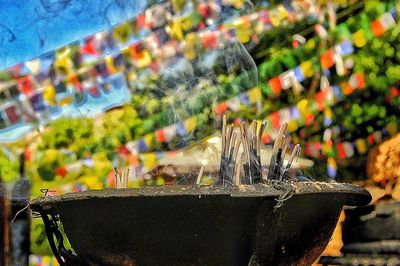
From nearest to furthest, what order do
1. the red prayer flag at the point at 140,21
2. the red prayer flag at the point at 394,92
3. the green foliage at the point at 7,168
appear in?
the red prayer flag at the point at 140,21 < the red prayer flag at the point at 394,92 < the green foliage at the point at 7,168

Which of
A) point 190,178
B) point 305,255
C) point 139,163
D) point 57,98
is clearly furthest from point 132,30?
point 305,255

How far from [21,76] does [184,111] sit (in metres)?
1.80

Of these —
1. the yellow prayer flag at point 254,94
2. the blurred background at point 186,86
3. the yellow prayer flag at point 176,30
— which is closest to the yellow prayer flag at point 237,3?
the blurred background at point 186,86

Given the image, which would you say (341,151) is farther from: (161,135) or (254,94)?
(161,135)

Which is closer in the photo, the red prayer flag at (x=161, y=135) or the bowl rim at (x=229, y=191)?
the bowl rim at (x=229, y=191)

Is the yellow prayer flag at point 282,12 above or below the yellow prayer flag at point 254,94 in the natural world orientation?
above

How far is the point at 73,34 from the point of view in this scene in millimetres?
6312

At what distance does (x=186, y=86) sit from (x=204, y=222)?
4.75 meters

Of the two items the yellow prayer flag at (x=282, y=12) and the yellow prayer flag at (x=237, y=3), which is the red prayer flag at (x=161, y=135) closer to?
the yellow prayer flag at (x=282, y=12)

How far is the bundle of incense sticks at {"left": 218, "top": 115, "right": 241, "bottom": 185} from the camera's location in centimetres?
203

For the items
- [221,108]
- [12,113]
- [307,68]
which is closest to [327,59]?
[307,68]

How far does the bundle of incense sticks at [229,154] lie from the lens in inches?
80.0

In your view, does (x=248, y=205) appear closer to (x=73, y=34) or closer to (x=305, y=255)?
(x=305, y=255)

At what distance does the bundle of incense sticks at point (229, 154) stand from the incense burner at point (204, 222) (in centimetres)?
23
